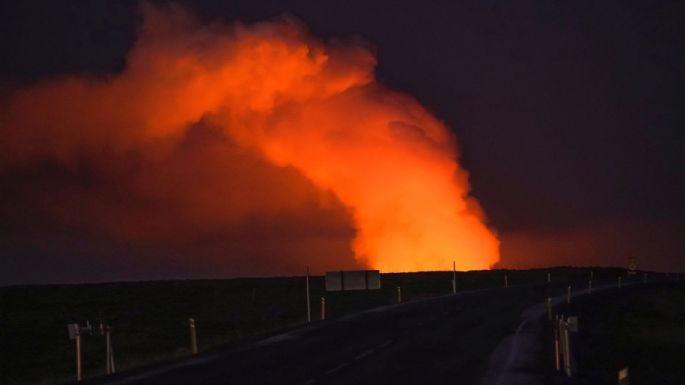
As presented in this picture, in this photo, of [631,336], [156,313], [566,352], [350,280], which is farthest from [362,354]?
[156,313]

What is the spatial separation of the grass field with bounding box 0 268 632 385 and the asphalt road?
121 inches

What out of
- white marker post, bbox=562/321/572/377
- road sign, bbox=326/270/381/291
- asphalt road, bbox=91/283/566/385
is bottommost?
asphalt road, bbox=91/283/566/385

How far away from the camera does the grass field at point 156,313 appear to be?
3841 cm

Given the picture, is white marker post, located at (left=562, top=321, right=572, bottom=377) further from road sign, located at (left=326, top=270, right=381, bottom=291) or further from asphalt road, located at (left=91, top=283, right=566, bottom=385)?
road sign, located at (left=326, top=270, right=381, bottom=291)

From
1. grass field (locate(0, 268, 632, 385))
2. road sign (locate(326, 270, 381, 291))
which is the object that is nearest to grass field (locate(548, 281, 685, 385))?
road sign (locate(326, 270, 381, 291))

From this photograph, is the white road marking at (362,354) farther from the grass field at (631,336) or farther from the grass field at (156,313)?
the grass field at (156,313)

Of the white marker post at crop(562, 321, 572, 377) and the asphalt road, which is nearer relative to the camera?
the white marker post at crop(562, 321, 572, 377)

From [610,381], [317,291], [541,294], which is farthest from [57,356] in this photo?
[317,291]

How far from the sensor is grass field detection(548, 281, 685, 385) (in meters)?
27.0

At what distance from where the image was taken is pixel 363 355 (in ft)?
88.0

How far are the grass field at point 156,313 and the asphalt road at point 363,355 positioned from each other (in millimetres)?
3067

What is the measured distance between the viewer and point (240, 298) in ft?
276

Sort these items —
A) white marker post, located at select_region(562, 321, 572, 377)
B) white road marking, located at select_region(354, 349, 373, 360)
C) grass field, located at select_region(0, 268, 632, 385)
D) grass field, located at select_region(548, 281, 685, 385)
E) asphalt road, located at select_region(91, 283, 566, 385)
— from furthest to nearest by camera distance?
A: 1. grass field, located at select_region(0, 268, 632, 385)
2. grass field, located at select_region(548, 281, 685, 385)
3. white road marking, located at select_region(354, 349, 373, 360)
4. asphalt road, located at select_region(91, 283, 566, 385)
5. white marker post, located at select_region(562, 321, 572, 377)

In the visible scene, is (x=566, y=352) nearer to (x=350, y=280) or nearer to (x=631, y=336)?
(x=631, y=336)
